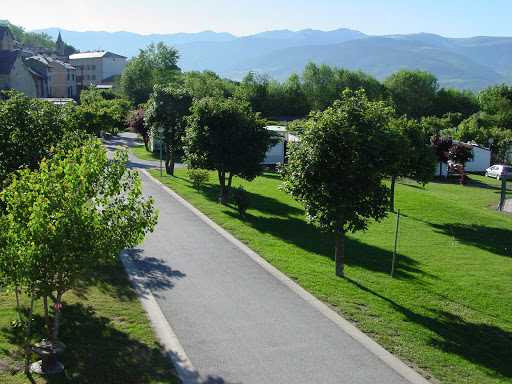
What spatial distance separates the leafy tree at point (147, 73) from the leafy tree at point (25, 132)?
61.6m

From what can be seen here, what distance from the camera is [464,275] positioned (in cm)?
1465

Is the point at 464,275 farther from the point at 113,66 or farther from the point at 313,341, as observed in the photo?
the point at 113,66

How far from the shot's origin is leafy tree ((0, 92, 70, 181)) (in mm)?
10508

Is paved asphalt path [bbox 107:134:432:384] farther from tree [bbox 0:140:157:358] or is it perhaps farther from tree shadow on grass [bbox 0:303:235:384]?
tree [bbox 0:140:157:358]

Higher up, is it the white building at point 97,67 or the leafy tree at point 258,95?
the white building at point 97,67

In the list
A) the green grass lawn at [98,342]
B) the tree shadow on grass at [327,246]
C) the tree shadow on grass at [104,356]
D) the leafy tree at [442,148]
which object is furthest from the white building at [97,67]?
the tree shadow on grass at [104,356]

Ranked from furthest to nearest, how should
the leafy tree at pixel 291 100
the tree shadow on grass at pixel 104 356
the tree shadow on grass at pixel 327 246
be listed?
the leafy tree at pixel 291 100, the tree shadow on grass at pixel 327 246, the tree shadow on grass at pixel 104 356

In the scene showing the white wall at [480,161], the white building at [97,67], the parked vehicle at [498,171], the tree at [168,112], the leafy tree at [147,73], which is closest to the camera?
the tree at [168,112]

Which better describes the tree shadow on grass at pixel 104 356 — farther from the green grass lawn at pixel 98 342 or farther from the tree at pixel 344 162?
the tree at pixel 344 162

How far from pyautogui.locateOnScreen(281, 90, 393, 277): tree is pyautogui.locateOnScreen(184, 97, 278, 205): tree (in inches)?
381

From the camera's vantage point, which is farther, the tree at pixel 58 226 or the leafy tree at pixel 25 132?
the leafy tree at pixel 25 132

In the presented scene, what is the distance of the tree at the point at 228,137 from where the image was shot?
72.6 ft

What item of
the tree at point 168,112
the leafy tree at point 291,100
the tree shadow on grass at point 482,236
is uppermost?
the leafy tree at point 291,100

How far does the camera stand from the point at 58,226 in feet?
22.7
